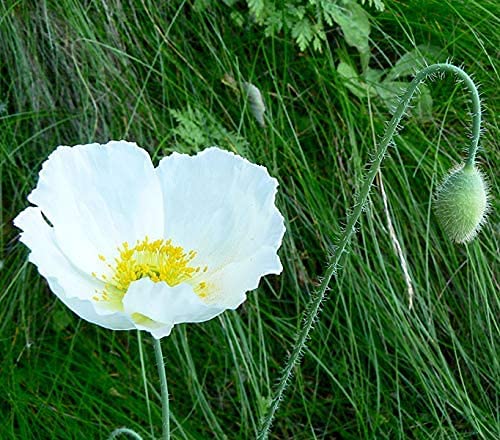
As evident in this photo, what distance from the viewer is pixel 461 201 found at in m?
1.17

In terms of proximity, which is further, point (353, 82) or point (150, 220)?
point (353, 82)

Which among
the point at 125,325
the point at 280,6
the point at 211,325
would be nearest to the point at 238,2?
the point at 280,6

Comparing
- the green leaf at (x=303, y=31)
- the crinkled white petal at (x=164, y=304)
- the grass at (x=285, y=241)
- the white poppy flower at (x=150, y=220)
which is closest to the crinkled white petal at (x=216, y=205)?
the white poppy flower at (x=150, y=220)

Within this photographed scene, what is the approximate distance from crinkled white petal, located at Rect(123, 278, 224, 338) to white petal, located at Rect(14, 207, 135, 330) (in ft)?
0.09

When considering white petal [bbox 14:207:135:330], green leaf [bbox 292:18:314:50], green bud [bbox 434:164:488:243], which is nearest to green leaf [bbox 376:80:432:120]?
green leaf [bbox 292:18:314:50]

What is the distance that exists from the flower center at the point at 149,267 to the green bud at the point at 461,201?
330mm

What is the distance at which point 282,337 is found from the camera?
198 centimetres

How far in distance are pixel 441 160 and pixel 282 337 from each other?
21.6 inches

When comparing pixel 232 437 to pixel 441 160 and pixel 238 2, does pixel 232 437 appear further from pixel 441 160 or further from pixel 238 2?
pixel 238 2

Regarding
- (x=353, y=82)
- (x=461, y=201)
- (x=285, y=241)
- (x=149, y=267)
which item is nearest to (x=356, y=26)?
(x=353, y=82)

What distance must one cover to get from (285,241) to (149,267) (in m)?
0.93

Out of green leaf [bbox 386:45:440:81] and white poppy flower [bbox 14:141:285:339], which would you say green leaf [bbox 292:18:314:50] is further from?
white poppy flower [bbox 14:141:285:339]

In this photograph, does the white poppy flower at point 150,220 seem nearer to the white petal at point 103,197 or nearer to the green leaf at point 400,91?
the white petal at point 103,197

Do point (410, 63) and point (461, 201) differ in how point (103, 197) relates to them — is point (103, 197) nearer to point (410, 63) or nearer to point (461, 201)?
point (461, 201)
